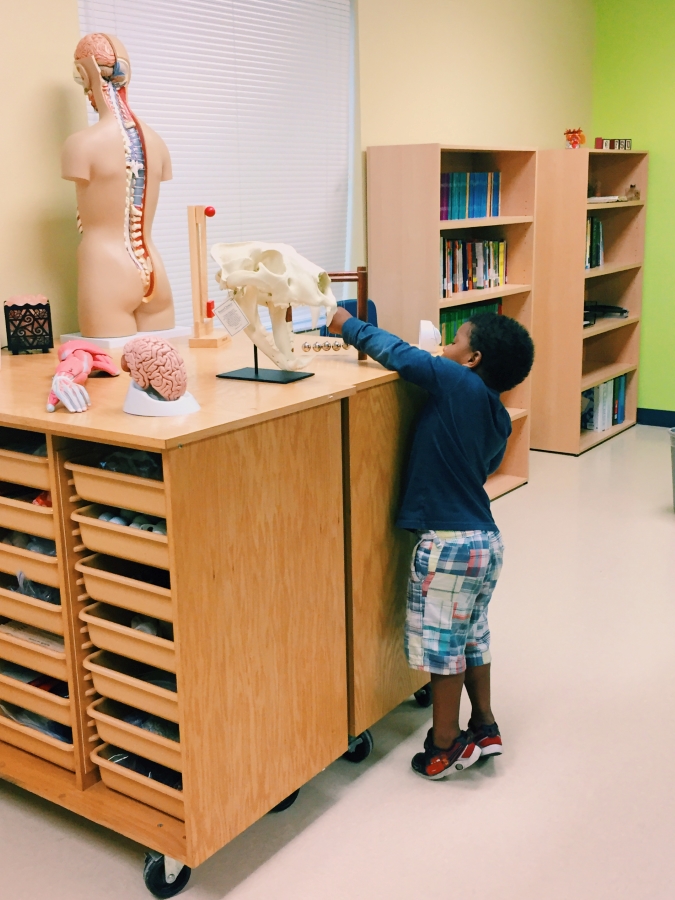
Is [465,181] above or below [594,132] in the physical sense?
below

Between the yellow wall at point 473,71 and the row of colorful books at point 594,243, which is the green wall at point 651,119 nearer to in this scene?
the yellow wall at point 473,71

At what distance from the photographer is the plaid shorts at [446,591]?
203cm

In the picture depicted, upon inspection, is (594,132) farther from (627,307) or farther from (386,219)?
(386,219)

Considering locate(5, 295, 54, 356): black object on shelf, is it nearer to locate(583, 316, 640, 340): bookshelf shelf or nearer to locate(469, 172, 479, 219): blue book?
locate(469, 172, 479, 219): blue book

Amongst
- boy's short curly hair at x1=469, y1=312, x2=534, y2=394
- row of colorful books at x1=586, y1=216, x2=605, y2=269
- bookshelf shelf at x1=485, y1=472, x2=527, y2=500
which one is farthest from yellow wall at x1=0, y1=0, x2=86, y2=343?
row of colorful books at x1=586, y1=216, x2=605, y2=269

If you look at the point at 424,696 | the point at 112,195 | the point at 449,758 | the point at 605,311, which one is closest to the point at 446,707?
the point at 449,758

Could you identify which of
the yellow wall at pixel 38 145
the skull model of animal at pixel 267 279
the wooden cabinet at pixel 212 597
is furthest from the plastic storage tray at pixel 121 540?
the yellow wall at pixel 38 145

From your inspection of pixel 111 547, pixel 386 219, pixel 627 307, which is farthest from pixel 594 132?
pixel 111 547

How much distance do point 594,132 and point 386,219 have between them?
8.32 feet

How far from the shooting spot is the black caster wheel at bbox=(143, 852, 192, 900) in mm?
1743

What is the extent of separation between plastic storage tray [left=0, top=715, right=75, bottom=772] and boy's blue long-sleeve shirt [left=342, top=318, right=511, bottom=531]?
885 millimetres

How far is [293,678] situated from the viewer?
73.8 inches

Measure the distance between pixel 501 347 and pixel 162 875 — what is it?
1.29m

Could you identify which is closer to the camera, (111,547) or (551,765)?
(111,547)
